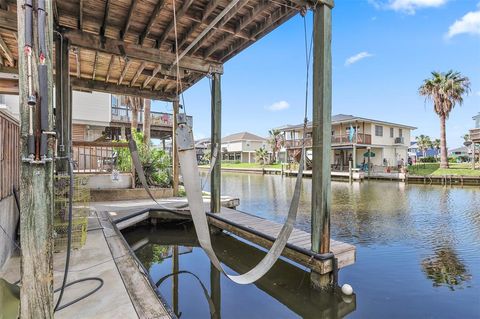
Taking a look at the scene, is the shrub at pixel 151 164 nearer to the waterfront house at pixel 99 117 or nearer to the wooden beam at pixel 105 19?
the waterfront house at pixel 99 117

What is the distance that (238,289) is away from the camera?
387cm

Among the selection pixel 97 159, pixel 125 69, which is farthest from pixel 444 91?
pixel 97 159

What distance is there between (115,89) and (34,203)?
7135 millimetres

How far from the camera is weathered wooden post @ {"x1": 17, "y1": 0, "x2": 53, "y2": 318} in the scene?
1.51 meters

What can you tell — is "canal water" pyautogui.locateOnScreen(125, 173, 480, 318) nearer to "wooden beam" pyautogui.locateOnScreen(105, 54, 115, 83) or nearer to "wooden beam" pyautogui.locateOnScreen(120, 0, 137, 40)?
"wooden beam" pyautogui.locateOnScreen(105, 54, 115, 83)

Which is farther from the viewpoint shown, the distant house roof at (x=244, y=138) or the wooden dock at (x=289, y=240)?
the distant house roof at (x=244, y=138)

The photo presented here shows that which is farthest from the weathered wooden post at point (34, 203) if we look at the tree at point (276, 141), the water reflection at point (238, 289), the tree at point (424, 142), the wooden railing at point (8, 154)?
the tree at point (424, 142)

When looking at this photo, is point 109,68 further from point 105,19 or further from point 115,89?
point 105,19

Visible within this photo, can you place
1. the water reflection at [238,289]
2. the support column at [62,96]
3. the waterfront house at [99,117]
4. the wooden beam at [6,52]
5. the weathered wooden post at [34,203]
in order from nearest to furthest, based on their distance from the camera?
the weathered wooden post at [34,203]
the water reflection at [238,289]
the support column at [62,96]
the wooden beam at [6,52]
the waterfront house at [99,117]

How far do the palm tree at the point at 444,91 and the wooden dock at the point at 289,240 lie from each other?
2334 cm

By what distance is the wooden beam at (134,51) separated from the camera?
15.5ft

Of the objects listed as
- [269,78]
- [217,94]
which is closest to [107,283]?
[217,94]

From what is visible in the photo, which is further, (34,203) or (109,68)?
(109,68)

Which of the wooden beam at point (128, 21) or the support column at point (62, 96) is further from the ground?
the wooden beam at point (128, 21)
